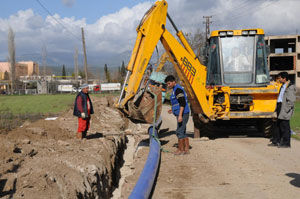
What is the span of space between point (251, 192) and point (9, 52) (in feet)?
226

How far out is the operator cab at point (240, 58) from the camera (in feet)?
32.1

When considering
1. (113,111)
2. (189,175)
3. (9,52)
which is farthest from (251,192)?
(9,52)

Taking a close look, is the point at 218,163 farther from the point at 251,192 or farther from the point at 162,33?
the point at 162,33

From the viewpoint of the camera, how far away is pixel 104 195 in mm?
5730

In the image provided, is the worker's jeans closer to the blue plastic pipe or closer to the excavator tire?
the blue plastic pipe

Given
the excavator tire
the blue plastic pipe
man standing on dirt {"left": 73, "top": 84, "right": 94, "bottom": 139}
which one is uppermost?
man standing on dirt {"left": 73, "top": 84, "right": 94, "bottom": 139}

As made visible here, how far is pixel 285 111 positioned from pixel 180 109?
2.96 meters

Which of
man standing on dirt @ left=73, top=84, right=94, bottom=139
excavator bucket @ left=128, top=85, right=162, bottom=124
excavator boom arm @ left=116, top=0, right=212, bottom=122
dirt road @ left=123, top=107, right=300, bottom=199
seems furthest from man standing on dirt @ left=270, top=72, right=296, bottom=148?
man standing on dirt @ left=73, top=84, right=94, bottom=139

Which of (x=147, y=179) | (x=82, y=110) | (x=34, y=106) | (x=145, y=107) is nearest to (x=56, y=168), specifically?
(x=147, y=179)

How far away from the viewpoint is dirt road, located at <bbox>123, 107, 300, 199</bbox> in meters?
5.13

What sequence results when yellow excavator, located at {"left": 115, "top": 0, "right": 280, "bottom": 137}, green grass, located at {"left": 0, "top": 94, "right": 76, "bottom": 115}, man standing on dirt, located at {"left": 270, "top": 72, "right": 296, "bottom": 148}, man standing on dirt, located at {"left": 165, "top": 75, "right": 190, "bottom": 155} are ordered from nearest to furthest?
man standing on dirt, located at {"left": 165, "top": 75, "right": 190, "bottom": 155} < yellow excavator, located at {"left": 115, "top": 0, "right": 280, "bottom": 137} < man standing on dirt, located at {"left": 270, "top": 72, "right": 296, "bottom": 148} < green grass, located at {"left": 0, "top": 94, "right": 76, "bottom": 115}

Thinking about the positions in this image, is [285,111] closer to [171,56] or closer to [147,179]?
[171,56]

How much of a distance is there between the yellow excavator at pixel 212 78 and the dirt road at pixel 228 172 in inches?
37.2

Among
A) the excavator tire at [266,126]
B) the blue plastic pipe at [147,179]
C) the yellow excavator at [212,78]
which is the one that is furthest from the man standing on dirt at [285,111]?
the blue plastic pipe at [147,179]
